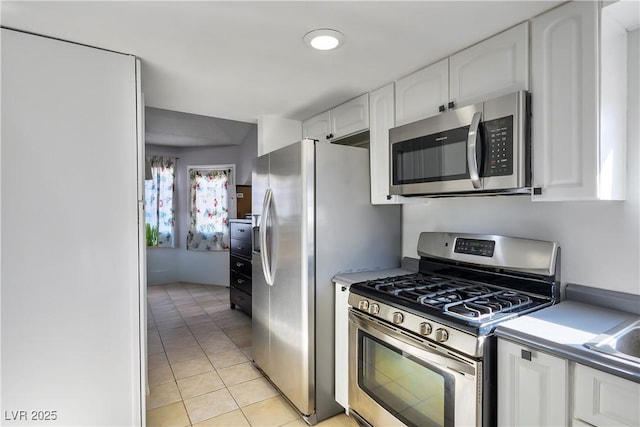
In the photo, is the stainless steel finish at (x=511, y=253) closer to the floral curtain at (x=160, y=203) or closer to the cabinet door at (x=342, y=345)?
the cabinet door at (x=342, y=345)

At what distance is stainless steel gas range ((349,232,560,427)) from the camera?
4.20 feet

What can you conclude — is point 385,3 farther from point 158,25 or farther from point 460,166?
point 158,25

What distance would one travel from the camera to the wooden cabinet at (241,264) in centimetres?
403

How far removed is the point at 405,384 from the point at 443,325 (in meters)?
0.43

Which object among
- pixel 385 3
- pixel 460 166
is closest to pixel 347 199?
pixel 460 166

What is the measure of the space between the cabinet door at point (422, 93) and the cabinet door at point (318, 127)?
A: 77 centimetres

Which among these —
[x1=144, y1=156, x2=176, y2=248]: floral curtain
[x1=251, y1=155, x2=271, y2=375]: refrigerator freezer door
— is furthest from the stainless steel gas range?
[x1=144, y1=156, x2=176, y2=248]: floral curtain

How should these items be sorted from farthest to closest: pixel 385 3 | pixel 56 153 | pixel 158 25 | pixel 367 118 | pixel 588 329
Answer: pixel 367 118 → pixel 56 153 → pixel 158 25 → pixel 385 3 → pixel 588 329

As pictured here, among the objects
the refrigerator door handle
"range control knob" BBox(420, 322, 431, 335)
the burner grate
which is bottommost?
"range control knob" BBox(420, 322, 431, 335)

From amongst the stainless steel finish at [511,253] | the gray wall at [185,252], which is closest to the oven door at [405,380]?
the stainless steel finish at [511,253]

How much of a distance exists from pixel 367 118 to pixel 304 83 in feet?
1.62

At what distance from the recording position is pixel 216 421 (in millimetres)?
2070

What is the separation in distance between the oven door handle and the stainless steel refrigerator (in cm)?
35

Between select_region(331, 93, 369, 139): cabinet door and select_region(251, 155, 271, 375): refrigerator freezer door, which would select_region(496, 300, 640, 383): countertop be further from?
select_region(251, 155, 271, 375): refrigerator freezer door
